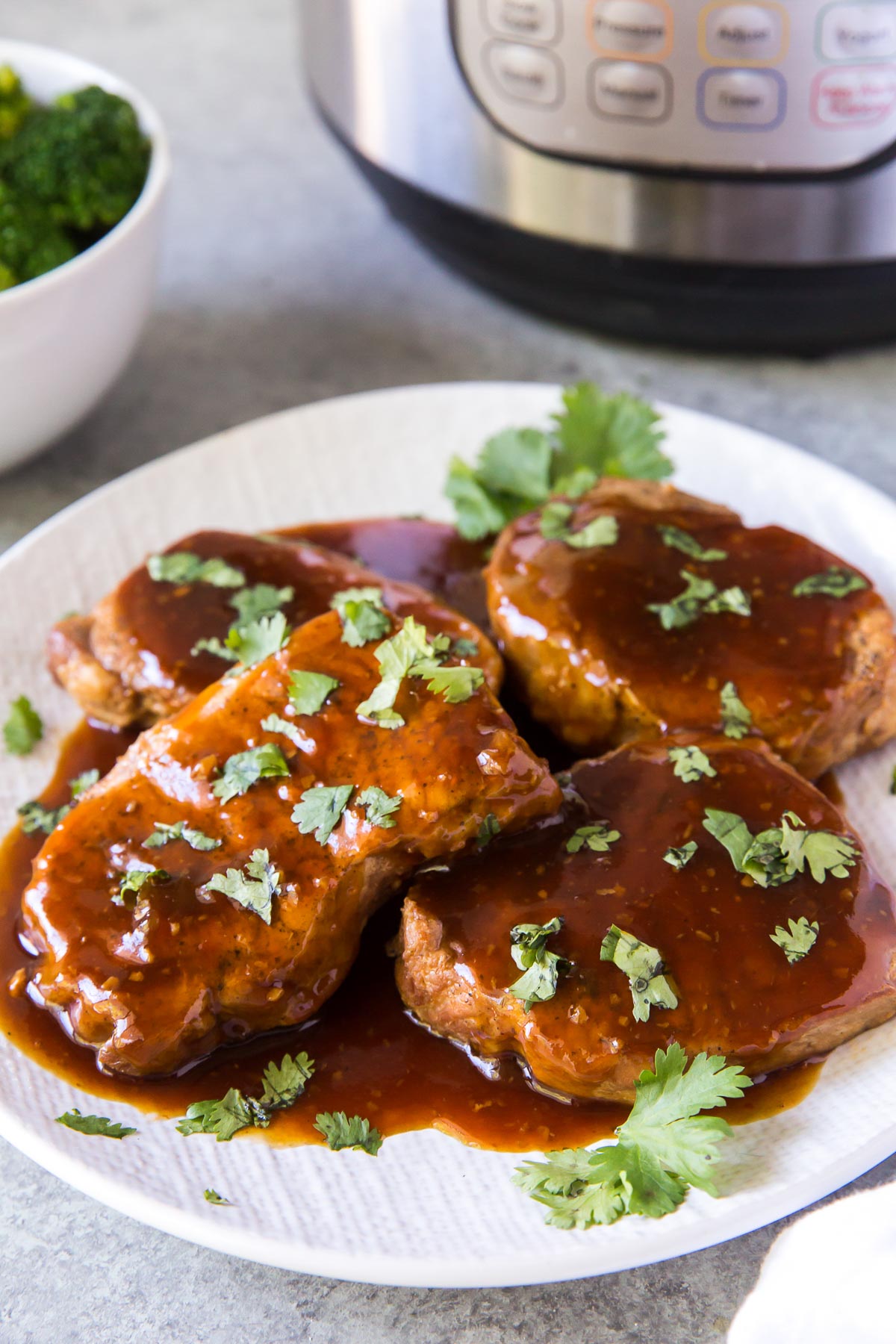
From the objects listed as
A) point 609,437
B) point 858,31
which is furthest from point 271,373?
point 858,31

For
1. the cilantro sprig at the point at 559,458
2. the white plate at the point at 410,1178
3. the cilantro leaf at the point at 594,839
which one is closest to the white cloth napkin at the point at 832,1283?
the white plate at the point at 410,1178

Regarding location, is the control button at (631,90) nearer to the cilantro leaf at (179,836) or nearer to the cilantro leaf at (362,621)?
the cilantro leaf at (362,621)

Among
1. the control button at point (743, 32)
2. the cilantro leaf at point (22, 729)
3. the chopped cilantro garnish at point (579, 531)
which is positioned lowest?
the cilantro leaf at point (22, 729)

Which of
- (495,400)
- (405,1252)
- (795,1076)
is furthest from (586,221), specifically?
(405,1252)

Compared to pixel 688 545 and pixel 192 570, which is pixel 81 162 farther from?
pixel 688 545

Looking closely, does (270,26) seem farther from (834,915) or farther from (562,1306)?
(562,1306)

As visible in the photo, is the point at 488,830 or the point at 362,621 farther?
the point at 362,621
